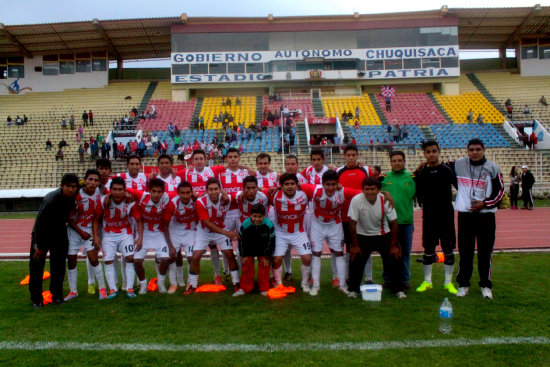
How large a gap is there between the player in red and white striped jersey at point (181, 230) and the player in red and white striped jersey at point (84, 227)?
1.04m

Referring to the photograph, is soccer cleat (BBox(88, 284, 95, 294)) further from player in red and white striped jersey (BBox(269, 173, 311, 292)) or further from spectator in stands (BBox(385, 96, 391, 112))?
spectator in stands (BBox(385, 96, 391, 112))

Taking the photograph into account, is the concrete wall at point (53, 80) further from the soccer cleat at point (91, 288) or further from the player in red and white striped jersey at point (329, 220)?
the player in red and white striped jersey at point (329, 220)

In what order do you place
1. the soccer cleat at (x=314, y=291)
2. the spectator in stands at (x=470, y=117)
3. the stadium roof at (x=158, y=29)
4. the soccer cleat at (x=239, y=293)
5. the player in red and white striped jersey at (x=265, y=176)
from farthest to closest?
the stadium roof at (x=158, y=29) < the spectator in stands at (x=470, y=117) < the player in red and white striped jersey at (x=265, y=176) < the soccer cleat at (x=239, y=293) < the soccer cleat at (x=314, y=291)

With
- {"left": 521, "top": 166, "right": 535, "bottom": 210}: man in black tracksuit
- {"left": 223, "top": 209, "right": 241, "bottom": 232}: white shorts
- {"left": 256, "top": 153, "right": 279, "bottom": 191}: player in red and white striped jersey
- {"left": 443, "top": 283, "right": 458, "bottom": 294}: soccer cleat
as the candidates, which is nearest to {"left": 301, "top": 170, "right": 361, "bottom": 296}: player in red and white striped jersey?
{"left": 256, "top": 153, "right": 279, "bottom": 191}: player in red and white striped jersey

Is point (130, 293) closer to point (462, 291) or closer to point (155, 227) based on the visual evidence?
point (155, 227)

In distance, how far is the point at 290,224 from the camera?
6238mm

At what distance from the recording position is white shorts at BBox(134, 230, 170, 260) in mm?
6176

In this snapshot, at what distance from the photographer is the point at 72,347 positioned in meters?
4.15

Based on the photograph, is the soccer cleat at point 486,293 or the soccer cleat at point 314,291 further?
the soccer cleat at point 314,291

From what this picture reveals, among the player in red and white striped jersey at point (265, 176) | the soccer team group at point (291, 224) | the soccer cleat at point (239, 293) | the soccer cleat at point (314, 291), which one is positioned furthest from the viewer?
the player in red and white striped jersey at point (265, 176)

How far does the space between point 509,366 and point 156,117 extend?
105 feet

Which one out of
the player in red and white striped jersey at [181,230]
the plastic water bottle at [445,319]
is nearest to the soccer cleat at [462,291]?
the plastic water bottle at [445,319]

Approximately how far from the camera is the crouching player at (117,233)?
236 inches

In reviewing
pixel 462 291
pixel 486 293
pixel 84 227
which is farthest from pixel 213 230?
pixel 486 293
